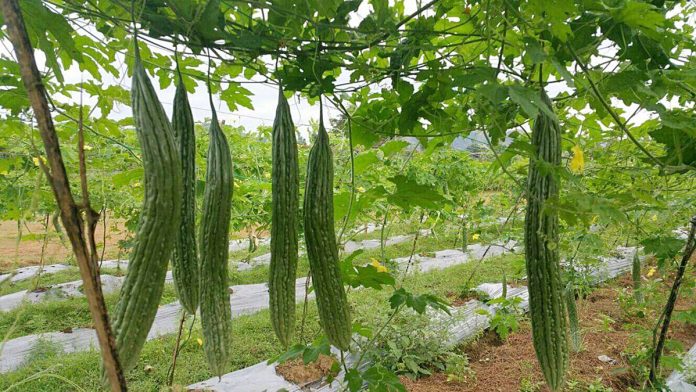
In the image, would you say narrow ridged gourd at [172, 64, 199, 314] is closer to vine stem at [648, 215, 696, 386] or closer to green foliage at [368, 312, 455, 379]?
vine stem at [648, 215, 696, 386]

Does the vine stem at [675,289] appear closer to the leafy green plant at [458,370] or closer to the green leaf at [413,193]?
the leafy green plant at [458,370]

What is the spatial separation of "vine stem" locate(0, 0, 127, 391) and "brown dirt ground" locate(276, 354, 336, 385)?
3.60 metres

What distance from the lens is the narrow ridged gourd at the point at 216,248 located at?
140 centimetres

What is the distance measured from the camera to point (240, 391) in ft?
13.4

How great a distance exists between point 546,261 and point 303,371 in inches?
134

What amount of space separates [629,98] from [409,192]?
3.08 feet

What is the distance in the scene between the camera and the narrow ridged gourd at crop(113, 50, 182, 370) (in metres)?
1.06

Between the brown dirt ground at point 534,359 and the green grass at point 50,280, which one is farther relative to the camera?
the green grass at point 50,280

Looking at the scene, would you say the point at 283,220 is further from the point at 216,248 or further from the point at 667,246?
the point at 667,246

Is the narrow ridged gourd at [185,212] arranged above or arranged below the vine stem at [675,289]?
above

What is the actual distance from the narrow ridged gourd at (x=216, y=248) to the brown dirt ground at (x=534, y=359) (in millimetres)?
3189

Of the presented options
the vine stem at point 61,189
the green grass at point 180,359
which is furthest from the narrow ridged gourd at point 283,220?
the green grass at point 180,359

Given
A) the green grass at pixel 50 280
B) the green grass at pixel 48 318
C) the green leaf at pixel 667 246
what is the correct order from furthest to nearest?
1. the green grass at pixel 50 280
2. the green grass at pixel 48 318
3. the green leaf at pixel 667 246

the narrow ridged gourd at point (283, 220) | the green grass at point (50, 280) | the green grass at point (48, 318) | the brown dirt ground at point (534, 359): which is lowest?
the brown dirt ground at point (534, 359)
